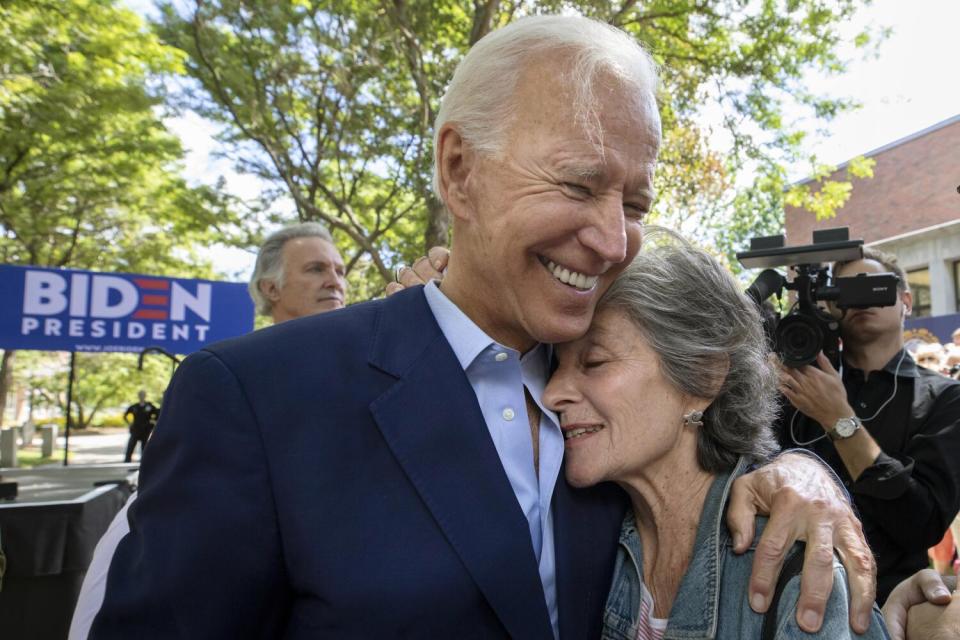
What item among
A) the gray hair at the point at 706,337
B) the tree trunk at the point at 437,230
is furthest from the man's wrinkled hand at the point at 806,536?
the tree trunk at the point at 437,230

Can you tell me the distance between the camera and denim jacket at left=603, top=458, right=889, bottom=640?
150 centimetres

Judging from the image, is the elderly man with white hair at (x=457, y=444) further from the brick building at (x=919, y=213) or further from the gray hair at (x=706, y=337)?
the brick building at (x=919, y=213)

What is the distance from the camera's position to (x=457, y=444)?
4.86 ft

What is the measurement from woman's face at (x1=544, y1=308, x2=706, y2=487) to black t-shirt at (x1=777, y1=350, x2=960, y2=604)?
1.33m

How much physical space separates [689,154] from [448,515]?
41.4 feet

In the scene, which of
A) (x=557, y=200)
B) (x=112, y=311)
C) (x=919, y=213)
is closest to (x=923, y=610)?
(x=557, y=200)

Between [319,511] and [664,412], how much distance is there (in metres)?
0.97

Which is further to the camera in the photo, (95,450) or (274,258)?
(95,450)

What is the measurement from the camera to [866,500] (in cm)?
288

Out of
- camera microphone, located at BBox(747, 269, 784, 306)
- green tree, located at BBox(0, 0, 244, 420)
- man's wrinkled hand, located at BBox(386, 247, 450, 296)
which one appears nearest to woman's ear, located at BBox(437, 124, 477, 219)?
man's wrinkled hand, located at BBox(386, 247, 450, 296)

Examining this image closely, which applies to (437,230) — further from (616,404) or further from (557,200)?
(557,200)

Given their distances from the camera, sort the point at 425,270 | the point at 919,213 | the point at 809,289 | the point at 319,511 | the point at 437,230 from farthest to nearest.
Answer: the point at 919,213, the point at 437,230, the point at 809,289, the point at 425,270, the point at 319,511

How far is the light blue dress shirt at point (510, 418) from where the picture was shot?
1629mm

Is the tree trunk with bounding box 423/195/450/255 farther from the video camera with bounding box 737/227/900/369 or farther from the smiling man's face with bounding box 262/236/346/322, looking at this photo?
the video camera with bounding box 737/227/900/369
